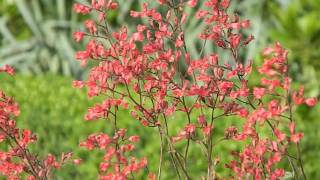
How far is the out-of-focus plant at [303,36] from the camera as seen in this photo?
7.18 metres

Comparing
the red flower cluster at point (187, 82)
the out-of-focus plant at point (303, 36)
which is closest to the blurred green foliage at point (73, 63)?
the out-of-focus plant at point (303, 36)

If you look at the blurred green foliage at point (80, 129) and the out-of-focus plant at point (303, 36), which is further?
the out-of-focus plant at point (303, 36)

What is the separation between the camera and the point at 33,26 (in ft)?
28.5

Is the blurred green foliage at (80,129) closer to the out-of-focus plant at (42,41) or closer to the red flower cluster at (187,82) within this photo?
the out-of-focus plant at (42,41)

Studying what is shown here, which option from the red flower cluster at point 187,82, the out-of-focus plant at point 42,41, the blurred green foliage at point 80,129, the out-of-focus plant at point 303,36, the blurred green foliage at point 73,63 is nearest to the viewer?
the red flower cluster at point 187,82

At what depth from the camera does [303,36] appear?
7.24 m

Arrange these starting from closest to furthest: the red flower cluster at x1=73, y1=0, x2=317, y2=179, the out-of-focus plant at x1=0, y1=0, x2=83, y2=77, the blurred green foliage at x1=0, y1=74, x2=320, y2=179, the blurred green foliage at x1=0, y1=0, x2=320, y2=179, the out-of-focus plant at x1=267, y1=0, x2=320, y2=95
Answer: the red flower cluster at x1=73, y1=0, x2=317, y2=179 < the blurred green foliage at x1=0, y1=74, x2=320, y2=179 < the blurred green foliage at x1=0, y1=0, x2=320, y2=179 < the out-of-focus plant at x1=267, y1=0, x2=320, y2=95 < the out-of-focus plant at x1=0, y1=0, x2=83, y2=77

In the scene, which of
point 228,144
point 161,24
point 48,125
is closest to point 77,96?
point 48,125

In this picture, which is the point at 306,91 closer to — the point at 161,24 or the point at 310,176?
the point at 310,176

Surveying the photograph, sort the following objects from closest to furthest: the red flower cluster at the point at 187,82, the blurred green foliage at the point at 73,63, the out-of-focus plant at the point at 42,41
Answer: the red flower cluster at the point at 187,82 < the blurred green foliage at the point at 73,63 < the out-of-focus plant at the point at 42,41

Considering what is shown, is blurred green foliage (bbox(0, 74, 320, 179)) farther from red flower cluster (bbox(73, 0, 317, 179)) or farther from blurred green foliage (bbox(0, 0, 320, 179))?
red flower cluster (bbox(73, 0, 317, 179))

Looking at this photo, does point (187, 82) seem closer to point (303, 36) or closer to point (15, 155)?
point (15, 155)

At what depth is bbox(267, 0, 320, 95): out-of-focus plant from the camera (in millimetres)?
7184

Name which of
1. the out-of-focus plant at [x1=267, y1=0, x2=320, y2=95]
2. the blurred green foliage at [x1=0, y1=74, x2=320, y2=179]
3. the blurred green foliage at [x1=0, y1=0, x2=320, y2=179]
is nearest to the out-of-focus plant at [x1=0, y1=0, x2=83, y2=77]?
the blurred green foliage at [x1=0, y1=0, x2=320, y2=179]
